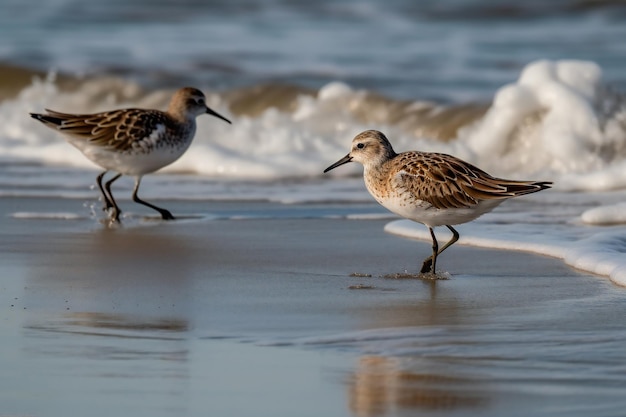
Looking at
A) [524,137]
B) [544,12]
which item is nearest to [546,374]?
[524,137]

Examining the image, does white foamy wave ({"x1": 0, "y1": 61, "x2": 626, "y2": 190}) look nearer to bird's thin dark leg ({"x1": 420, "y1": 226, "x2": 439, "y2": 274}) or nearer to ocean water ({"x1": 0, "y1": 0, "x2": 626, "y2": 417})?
ocean water ({"x1": 0, "y1": 0, "x2": 626, "y2": 417})

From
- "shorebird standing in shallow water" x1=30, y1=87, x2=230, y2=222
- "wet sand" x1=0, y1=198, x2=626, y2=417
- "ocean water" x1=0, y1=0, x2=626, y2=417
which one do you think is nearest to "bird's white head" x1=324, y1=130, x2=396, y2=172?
"wet sand" x1=0, y1=198, x2=626, y2=417

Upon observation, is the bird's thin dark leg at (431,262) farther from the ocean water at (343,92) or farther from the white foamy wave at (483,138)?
the white foamy wave at (483,138)

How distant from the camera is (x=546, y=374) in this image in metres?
5.02

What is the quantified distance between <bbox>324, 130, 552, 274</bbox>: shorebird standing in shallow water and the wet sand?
12.8 inches

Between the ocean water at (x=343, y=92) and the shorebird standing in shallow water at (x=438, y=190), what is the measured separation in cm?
61

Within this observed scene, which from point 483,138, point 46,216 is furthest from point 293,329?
point 483,138

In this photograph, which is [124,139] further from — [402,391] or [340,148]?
[402,391]

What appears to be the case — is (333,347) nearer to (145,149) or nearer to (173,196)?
(145,149)

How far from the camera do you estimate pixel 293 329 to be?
5.85m

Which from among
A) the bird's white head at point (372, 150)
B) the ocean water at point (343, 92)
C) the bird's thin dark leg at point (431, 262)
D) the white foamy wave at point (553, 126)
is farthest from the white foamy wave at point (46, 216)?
the white foamy wave at point (553, 126)

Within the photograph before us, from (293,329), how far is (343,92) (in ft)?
31.1

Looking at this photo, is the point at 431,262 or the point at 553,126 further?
the point at 553,126

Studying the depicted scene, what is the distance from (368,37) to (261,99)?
A: 4.75 meters
